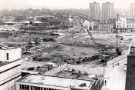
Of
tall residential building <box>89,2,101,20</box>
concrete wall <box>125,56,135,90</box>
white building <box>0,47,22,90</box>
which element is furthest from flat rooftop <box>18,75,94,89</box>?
tall residential building <box>89,2,101,20</box>

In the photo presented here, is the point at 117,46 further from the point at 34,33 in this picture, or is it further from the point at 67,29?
the point at 34,33

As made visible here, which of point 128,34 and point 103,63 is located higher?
point 128,34

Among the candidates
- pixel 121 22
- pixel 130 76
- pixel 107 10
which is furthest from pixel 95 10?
pixel 130 76

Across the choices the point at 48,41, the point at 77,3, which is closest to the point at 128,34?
the point at 77,3

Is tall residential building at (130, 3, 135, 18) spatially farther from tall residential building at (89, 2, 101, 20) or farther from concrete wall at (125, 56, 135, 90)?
concrete wall at (125, 56, 135, 90)

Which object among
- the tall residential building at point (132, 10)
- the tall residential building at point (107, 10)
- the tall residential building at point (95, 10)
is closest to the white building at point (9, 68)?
the tall residential building at point (95, 10)

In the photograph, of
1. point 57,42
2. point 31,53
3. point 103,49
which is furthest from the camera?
point 57,42

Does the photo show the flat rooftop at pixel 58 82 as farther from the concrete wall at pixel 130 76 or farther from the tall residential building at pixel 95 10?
the tall residential building at pixel 95 10
